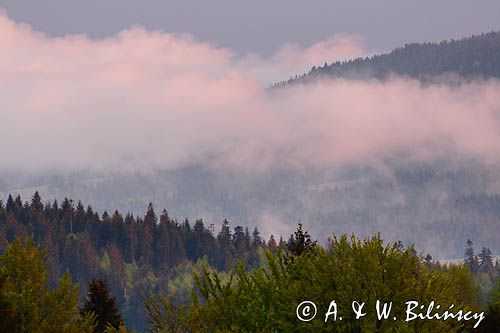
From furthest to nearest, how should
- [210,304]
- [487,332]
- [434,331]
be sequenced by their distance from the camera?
1. [487,332]
2. [210,304]
3. [434,331]

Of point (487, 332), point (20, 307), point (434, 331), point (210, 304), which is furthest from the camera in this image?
point (487, 332)

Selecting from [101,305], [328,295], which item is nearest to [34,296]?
[328,295]

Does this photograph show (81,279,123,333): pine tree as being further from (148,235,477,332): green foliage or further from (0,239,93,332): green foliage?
(148,235,477,332): green foliage

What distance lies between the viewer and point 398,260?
196 ft

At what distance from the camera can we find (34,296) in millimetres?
65938

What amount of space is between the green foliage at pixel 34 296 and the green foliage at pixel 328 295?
775cm

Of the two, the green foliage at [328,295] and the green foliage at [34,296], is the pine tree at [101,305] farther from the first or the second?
the green foliage at [328,295]

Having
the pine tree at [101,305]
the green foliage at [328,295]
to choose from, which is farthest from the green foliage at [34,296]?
the pine tree at [101,305]

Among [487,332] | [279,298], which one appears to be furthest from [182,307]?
[487,332]

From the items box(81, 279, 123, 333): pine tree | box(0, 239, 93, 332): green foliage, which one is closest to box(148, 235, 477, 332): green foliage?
box(0, 239, 93, 332): green foliage

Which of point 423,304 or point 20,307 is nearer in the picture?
point 423,304

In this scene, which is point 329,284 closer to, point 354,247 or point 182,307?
point 354,247

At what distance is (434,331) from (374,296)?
12.4 ft

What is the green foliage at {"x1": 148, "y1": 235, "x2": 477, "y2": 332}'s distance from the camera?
57281 mm
